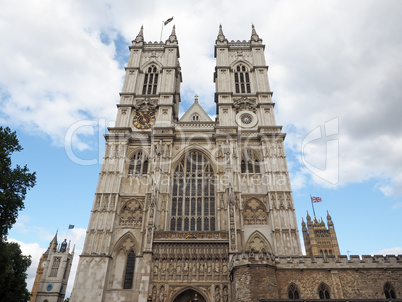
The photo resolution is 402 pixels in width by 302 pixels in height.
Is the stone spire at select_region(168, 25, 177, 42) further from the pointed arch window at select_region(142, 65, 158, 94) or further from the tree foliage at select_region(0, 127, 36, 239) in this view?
the tree foliage at select_region(0, 127, 36, 239)

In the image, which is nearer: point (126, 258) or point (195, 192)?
point (126, 258)

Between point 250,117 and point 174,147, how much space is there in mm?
8963

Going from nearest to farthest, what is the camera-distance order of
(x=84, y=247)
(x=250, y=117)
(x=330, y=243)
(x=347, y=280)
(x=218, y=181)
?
(x=347, y=280) < (x=84, y=247) < (x=218, y=181) < (x=250, y=117) < (x=330, y=243)

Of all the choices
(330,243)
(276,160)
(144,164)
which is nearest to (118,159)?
(144,164)

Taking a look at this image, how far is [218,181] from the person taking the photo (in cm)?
2622

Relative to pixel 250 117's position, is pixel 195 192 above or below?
below

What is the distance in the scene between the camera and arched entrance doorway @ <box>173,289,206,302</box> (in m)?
21.1

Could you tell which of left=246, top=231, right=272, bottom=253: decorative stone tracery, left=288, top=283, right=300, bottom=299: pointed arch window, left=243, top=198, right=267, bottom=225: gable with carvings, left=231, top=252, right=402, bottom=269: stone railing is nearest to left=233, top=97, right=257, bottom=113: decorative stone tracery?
left=243, top=198, right=267, bottom=225: gable with carvings

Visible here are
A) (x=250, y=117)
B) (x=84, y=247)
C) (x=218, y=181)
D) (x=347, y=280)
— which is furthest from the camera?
(x=250, y=117)

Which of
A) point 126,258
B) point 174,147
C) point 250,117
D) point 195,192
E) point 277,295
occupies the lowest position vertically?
point 277,295

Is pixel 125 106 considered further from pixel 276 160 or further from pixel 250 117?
pixel 276 160

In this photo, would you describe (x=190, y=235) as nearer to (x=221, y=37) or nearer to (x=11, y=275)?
(x=11, y=275)

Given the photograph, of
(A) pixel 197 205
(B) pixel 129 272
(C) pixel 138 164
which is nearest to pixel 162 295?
(B) pixel 129 272

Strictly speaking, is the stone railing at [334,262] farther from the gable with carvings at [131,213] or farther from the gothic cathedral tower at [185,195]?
the gable with carvings at [131,213]
